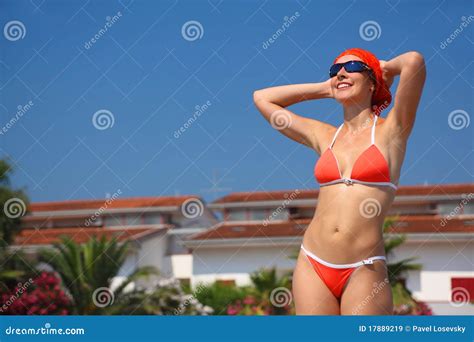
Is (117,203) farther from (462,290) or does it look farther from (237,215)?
(462,290)

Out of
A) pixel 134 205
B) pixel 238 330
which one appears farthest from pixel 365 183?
pixel 134 205

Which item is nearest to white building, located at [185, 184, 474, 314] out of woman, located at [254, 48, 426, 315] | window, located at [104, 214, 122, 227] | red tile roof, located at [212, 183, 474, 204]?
red tile roof, located at [212, 183, 474, 204]

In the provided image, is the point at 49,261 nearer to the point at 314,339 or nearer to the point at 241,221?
the point at 241,221

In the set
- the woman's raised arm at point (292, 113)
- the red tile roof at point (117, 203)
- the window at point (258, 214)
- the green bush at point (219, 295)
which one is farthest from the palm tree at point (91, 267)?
the woman's raised arm at point (292, 113)

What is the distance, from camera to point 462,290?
58.3ft

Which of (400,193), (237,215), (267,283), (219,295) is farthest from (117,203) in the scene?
(400,193)

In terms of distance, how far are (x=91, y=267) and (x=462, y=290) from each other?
7989mm

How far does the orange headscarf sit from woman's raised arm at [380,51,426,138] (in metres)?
0.09

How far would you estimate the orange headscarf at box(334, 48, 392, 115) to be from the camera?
4254 mm

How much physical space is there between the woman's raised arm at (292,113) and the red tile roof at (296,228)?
42.8ft

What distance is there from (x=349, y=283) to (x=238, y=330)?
1.47 meters

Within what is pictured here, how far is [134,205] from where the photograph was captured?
2245cm

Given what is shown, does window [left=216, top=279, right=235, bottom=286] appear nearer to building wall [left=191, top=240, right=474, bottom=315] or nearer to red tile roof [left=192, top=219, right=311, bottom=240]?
building wall [left=191, top=240, right=474, bottom=315]

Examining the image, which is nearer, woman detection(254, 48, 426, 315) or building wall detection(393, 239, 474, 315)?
woman detection(254, 48, 426, 315)
